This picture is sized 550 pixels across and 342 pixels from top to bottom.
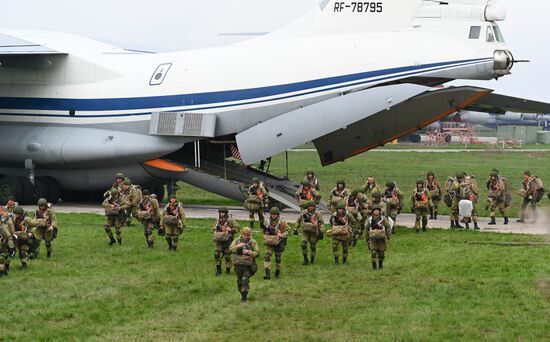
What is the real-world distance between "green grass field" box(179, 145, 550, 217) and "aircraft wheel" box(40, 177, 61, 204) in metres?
5.65

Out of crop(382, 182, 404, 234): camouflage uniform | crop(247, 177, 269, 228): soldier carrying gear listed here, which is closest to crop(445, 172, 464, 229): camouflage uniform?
crop(382, 182, 404, 234): camouflage uniform

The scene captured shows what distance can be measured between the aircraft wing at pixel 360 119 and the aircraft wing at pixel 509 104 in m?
3.54

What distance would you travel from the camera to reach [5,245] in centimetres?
2244

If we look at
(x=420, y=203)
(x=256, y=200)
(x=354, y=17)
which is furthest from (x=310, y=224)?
(x=354, y=17)

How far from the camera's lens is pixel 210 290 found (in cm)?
2184

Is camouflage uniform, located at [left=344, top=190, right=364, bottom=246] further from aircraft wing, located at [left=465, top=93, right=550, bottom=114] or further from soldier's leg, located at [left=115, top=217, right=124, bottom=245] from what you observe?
aircraft wing, located at [left=465, top=93, right=550, bottom=114]

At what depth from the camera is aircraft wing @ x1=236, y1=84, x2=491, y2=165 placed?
31344mm

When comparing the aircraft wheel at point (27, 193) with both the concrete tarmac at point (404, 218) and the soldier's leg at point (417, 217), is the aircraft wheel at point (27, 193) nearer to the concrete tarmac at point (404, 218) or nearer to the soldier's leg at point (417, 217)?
the concrete tarmac at point (404, 218)

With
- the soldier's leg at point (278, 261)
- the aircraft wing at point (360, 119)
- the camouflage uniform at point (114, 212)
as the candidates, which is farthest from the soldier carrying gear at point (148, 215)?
the aircraft wing at point (360, 119)

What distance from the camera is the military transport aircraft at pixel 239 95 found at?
3216 centimetres

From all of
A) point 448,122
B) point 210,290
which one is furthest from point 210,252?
point 448,122

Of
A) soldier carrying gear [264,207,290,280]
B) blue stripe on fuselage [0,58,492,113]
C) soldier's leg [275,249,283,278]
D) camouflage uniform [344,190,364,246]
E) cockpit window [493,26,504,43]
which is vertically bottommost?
soldier's leg [275,249,283,278]

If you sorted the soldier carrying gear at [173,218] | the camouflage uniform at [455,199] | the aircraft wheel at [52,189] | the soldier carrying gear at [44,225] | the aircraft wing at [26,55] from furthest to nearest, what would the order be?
the aircraft wheel at [52,189] < the aircraft wing at [26,55] < the camouflage uniform at [455,199] < the soldier carrying gear at [173,218] < the soldier carrying gear at [44,225]

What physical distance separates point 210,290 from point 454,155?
55.3 meters
